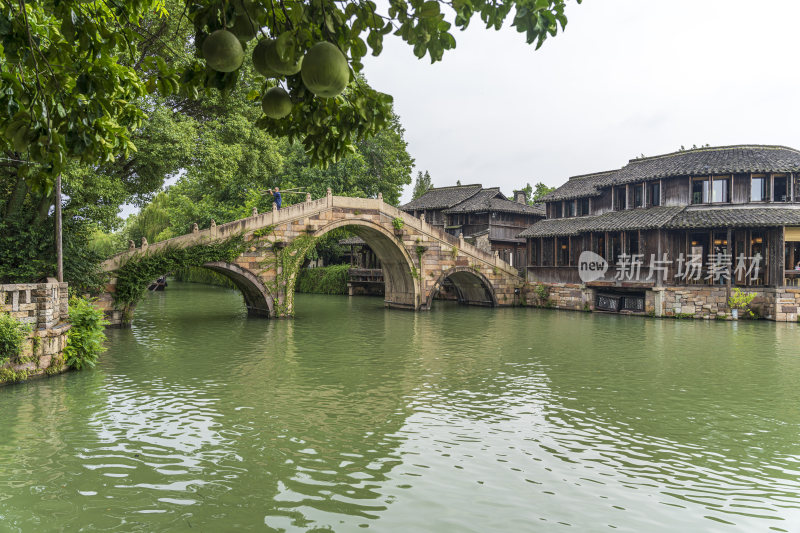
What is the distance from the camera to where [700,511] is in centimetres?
573

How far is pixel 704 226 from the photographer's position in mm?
23703

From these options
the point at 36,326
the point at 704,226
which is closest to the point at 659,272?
the point at 704,226

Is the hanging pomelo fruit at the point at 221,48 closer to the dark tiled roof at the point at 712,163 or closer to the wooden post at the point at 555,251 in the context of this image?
the dark tiled roof at the point at 712,163

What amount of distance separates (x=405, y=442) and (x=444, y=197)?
37.2 m

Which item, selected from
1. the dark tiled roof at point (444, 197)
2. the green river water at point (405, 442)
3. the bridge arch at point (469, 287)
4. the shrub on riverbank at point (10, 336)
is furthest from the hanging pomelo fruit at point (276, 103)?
the dark tiled roof at point (444, 197)

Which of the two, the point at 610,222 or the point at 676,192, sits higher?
the point at 676,192

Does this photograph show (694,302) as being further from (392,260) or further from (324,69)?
(324,69)

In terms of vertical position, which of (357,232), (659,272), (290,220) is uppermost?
(290,220)

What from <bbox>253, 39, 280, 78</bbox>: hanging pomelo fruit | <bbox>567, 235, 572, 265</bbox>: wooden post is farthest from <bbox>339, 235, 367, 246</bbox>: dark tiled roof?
<bbox>253, 39, 280, 78</bbox>: hanging pomelo fruit

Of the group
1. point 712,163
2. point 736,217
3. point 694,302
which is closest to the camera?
point 736,217

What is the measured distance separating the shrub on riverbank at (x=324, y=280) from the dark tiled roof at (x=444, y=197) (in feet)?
25.9

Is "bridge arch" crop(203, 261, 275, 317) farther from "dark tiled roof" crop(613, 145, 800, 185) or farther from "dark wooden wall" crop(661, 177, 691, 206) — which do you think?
"dark wooden wall" crop(661, 177, 691, 206)

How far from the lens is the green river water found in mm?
5637

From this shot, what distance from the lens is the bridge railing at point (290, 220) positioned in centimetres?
2031
